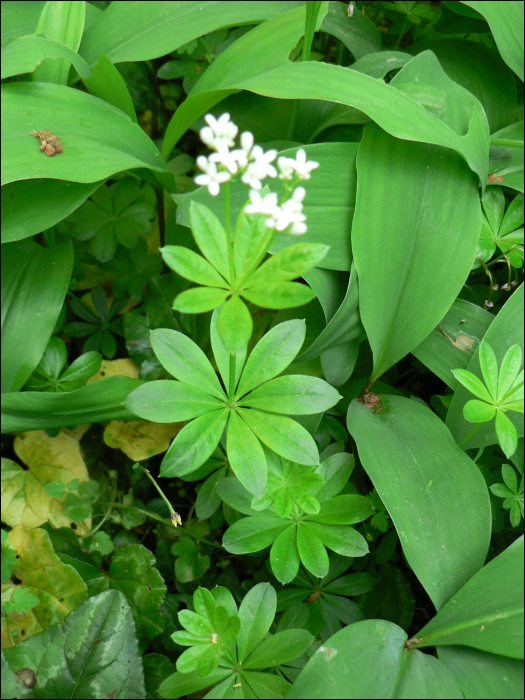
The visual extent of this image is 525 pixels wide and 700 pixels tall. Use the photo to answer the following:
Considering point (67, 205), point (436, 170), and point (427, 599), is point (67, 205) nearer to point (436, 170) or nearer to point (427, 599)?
point (436, 170)

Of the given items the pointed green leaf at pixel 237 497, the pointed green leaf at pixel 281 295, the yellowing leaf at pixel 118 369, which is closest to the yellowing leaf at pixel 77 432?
the yellowing leaf at pixel 118 369

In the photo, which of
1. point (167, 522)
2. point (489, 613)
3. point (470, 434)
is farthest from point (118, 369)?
point (489, 613)

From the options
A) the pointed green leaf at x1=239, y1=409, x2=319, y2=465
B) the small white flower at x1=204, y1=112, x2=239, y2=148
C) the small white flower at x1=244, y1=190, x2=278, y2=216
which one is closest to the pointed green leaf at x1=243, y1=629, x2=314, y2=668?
the pointed green leaf at x1=239, y1=409, x2=319, y2=465

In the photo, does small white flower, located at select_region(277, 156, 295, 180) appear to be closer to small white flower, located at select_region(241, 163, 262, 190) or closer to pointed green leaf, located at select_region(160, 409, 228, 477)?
small white flower, located at select_region(241, 163, 262, 190)

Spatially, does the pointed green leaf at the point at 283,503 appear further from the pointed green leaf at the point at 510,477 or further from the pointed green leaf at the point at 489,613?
the pointed green leaf at the point at 510,477

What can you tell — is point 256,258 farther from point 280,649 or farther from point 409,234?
point 280,649

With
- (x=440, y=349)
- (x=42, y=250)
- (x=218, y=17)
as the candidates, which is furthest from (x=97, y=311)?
(x=440, y=349)
